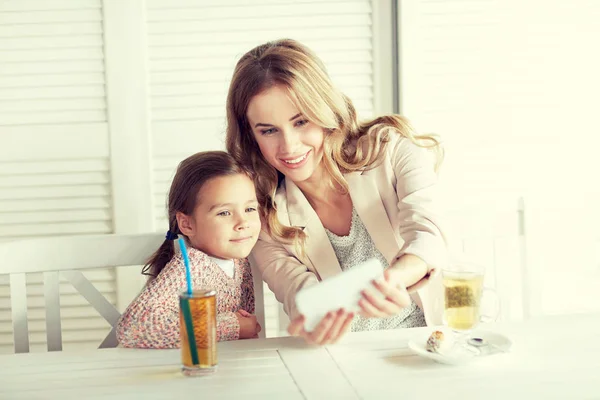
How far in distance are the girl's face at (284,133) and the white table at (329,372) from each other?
455mm

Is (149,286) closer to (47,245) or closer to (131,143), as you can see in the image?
(47,245)

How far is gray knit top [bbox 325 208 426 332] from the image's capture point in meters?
1.84

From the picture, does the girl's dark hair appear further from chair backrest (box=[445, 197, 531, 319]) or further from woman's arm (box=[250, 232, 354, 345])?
chair backrest (box=[445, 197, 531, 319])

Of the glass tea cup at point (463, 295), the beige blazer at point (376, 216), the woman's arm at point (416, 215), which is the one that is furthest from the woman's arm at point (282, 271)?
the glass tea cup at point (463, 295)

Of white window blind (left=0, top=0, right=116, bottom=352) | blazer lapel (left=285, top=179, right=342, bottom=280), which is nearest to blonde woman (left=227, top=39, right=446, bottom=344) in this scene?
blazer lapel (left=285, top=179, right=342, bottom=280)

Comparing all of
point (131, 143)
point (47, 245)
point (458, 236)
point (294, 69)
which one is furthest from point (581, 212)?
point (47, 245)

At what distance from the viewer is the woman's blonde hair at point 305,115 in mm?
1694

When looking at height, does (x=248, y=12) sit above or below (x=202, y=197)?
above

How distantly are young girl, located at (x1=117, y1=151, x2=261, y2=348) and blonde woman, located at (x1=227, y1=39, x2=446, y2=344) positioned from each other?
3.6 inches

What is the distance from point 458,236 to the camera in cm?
183

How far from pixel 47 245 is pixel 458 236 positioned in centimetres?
99

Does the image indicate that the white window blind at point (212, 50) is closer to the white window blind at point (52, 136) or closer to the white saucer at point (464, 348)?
the white window blind at point (52, 136)

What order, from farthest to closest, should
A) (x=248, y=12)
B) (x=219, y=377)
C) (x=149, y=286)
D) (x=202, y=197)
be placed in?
(x=248, y=12)
(x=202, y=197)
(x=149, y=286)
(x=219, y=377)

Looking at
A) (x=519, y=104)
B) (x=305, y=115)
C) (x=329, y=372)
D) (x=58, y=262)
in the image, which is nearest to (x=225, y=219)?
(x=305, y=115)
